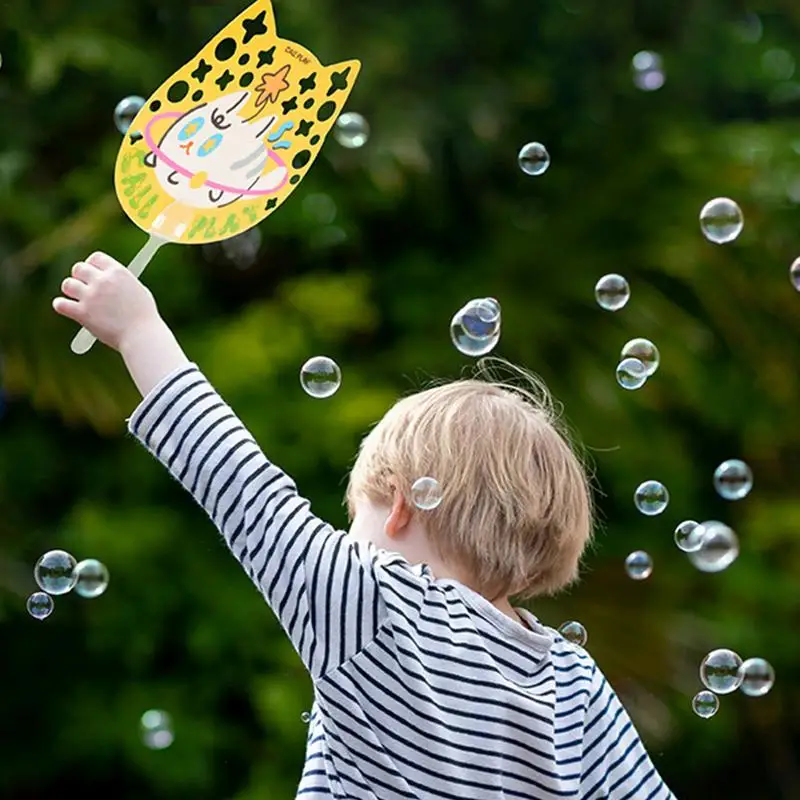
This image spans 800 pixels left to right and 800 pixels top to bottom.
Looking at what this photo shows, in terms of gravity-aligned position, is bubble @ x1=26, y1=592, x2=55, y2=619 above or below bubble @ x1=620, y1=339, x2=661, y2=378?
below

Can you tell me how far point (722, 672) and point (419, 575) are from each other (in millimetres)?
776

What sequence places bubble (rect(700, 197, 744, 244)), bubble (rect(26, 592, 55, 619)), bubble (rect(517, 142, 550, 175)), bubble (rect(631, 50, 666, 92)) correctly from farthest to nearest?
1. bubble (rect(631, 50, 666, 92))
2. bubble (rect(700, 197, 744, 244))
3. bubble (rect(517, 142, 550, 175))
4. bubble (rect(26, 592, 55, 619))

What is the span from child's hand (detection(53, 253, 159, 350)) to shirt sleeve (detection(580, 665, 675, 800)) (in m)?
0.61

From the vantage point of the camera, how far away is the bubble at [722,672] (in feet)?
7.11

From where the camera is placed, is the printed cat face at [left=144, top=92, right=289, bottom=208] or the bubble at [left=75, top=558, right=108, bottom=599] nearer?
the printed cat face at [left=144, top=92, right=289, bottom=208]

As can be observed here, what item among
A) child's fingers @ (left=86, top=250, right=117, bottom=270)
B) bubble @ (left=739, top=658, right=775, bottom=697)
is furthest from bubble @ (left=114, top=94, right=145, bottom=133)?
bubble @ (left=739, top=658, right=775, bottom=697)

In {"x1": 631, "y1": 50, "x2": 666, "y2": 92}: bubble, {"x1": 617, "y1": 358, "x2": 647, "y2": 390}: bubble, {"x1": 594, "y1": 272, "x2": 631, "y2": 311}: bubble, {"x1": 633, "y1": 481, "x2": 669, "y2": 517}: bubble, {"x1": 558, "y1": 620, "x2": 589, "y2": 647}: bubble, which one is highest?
{"x1": 631, "y1": 50, "x2": 666, "y2": 92}: bubble

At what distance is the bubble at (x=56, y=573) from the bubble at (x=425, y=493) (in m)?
0.64

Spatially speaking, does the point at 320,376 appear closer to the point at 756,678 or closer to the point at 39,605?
the point at 39,605

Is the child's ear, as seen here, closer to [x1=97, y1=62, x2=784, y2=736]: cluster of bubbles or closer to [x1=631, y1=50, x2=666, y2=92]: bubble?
[x1=97, y1=62, x2=784, y2=736]: cluster of bubbles

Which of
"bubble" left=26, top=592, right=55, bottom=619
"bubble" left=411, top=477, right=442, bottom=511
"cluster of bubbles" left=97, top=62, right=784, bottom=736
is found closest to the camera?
"bubble" left=411, top=477, right=442, bottom=511

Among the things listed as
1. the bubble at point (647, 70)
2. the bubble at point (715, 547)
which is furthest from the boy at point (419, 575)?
the bubble at point (647, 70)

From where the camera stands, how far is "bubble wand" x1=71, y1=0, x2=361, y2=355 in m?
1.62

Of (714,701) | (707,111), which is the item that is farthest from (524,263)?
(714,701)
